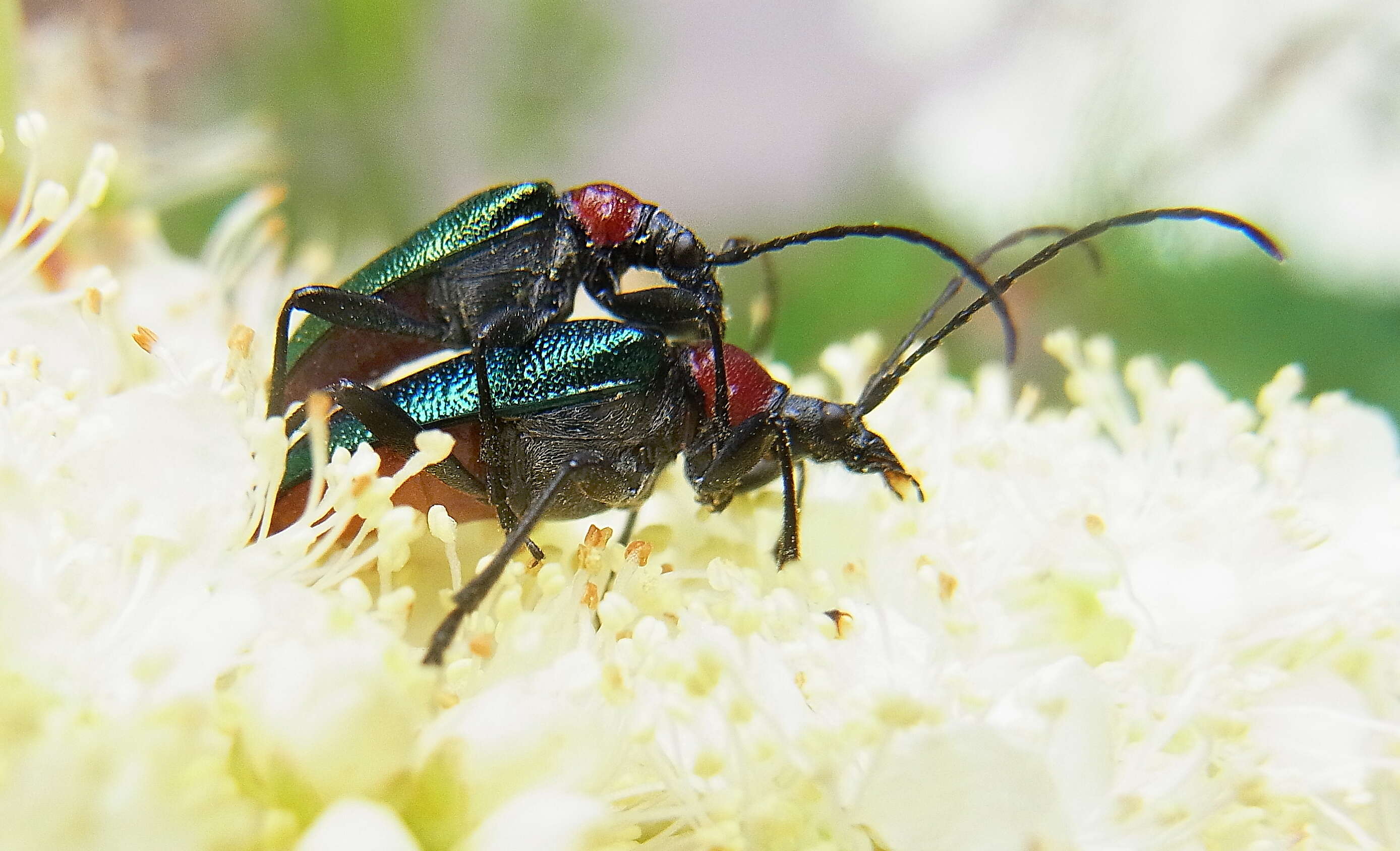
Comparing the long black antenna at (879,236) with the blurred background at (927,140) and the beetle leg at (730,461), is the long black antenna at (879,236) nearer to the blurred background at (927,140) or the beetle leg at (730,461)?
the beetle leg at (730,461)

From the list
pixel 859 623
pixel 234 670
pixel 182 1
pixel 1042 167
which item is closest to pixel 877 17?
pixel 1042 167

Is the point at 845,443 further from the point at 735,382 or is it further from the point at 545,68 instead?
the point at 545,68

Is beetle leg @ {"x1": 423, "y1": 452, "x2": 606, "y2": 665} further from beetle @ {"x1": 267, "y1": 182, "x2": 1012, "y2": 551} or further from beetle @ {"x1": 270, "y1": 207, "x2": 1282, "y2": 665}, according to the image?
beetle @ {"x1": 267, "y1": 182, "x2": 1012, "y2": 551}

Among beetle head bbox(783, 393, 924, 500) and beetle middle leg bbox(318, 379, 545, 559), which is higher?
beetle middle leg bbox(318, 379, 545, 559)

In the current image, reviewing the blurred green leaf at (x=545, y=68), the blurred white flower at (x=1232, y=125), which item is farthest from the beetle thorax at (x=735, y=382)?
the blurred green leaf at (x=545, y=68)

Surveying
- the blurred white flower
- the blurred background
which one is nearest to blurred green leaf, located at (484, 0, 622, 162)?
the blurred background

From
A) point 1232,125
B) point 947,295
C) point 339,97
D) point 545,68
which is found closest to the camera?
point 947,295

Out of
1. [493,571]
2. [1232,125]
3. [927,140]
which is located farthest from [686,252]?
[927,140]
